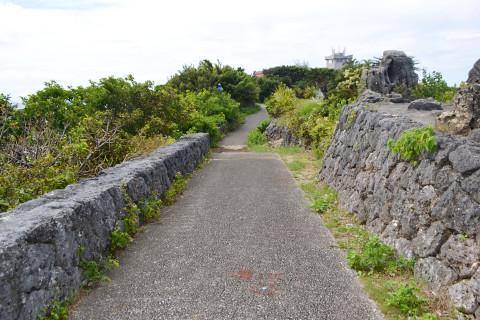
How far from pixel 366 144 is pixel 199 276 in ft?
15.2

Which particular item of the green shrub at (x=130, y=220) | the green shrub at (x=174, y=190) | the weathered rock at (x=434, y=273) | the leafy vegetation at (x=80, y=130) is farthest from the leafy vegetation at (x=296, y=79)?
the weathered rock at (x=434, y=273)

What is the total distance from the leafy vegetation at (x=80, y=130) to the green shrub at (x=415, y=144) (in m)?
5.24

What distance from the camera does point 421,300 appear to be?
13.9 feet

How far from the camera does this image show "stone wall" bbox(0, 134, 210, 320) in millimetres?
3514

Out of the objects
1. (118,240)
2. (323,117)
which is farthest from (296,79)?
(118,240)

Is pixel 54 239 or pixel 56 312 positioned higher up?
pixel 54 239

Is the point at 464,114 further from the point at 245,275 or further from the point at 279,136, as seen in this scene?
the point at 279,136

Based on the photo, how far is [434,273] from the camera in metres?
4.48

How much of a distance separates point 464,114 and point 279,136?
16371mm

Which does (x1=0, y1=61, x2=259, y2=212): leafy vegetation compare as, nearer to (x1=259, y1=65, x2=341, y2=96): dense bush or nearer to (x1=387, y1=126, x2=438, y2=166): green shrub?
(x1=387, y1=126, x2=438, y2=166): green shrub

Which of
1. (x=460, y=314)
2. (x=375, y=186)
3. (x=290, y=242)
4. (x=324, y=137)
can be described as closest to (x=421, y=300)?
(x=460, y=314)

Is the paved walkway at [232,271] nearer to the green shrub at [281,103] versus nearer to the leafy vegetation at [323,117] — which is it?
the leafy vegetation at [323,117]

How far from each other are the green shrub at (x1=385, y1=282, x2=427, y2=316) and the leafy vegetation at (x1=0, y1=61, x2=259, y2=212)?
16.4 ft

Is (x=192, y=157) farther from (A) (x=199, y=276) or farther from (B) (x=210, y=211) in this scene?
(A) (x=199, y=276)
